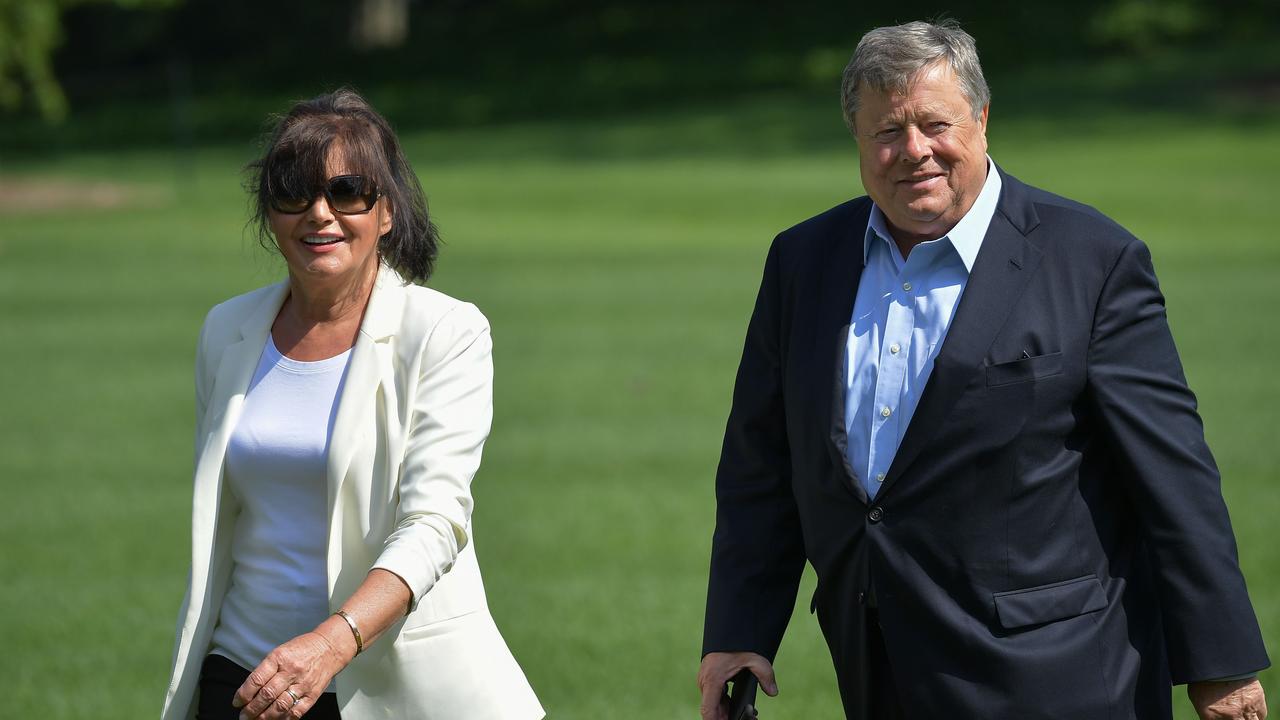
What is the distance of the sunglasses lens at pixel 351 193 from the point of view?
3617 mm

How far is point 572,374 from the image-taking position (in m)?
15.9

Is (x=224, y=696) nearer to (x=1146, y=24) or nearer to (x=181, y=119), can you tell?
(x=181, y=119)

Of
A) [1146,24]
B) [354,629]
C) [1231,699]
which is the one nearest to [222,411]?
[354,629]

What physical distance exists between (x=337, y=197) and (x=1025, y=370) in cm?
149

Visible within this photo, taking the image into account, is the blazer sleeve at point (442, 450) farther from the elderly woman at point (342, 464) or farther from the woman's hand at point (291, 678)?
the woman's hand at point (291, 678)

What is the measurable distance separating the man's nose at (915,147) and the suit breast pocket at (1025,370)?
465mm

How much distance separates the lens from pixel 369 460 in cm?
356

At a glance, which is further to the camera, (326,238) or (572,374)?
(572,374)

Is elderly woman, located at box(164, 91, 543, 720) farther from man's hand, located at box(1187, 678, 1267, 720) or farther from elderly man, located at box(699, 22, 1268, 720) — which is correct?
man's hand, located at box(1187, 678, 1267, 720)

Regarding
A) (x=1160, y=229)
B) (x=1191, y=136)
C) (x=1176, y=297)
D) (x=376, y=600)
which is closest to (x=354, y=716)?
(x=376, y=600)

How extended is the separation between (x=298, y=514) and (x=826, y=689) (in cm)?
397

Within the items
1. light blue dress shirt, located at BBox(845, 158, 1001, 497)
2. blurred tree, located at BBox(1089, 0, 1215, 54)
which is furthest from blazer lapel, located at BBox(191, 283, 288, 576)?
blurred tree, located at BBox(1089, 0, 1215, 54)

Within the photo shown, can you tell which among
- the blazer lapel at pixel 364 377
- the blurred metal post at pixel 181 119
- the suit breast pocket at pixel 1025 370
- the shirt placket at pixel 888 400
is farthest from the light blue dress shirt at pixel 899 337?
the blurred metal post at pixel 181 119

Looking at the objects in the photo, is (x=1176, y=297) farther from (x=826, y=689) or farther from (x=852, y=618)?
(x=852, y=618)
